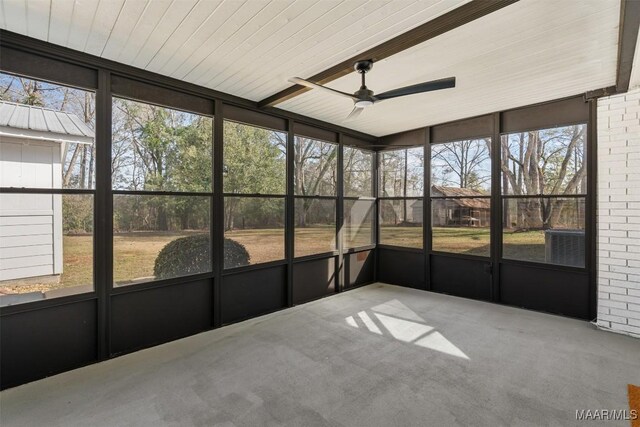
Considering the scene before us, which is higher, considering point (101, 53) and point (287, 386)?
point (101, 53)

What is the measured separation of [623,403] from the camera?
7.58 feet

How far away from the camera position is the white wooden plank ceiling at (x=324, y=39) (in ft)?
7.23

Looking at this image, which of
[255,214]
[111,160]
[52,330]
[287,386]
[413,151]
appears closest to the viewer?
[287,386]

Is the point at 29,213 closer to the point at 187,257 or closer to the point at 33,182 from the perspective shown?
the point at 33,182

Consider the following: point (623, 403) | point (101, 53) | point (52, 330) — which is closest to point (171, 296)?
point (52, 330)

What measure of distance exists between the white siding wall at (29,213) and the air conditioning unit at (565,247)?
589 cm

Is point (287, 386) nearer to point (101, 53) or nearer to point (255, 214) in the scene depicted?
point (255, 214)

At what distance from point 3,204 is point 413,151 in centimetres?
563

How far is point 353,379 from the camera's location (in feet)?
8.77

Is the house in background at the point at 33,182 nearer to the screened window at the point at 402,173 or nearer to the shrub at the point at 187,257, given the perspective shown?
the shrub at the point at 187,257

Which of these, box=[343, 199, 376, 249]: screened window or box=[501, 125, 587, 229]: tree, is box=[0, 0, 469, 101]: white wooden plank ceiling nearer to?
box=[343, 199, 376, 249]: screened window

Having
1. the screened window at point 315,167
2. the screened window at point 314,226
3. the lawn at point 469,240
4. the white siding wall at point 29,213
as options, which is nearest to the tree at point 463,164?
the lawn at point 469,240

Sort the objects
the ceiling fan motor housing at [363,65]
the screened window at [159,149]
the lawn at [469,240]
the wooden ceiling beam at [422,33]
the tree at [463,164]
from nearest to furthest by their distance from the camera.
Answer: the wooden ceiling beam at [422,33] < the ceiling fan motor housing at [363,65] < the screened window at [159,149] < the lawn at [469,240] < the tree at [463,164]

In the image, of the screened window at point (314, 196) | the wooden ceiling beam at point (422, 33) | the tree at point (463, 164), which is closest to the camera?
the wooden ceiling beam at point (422, 33)
